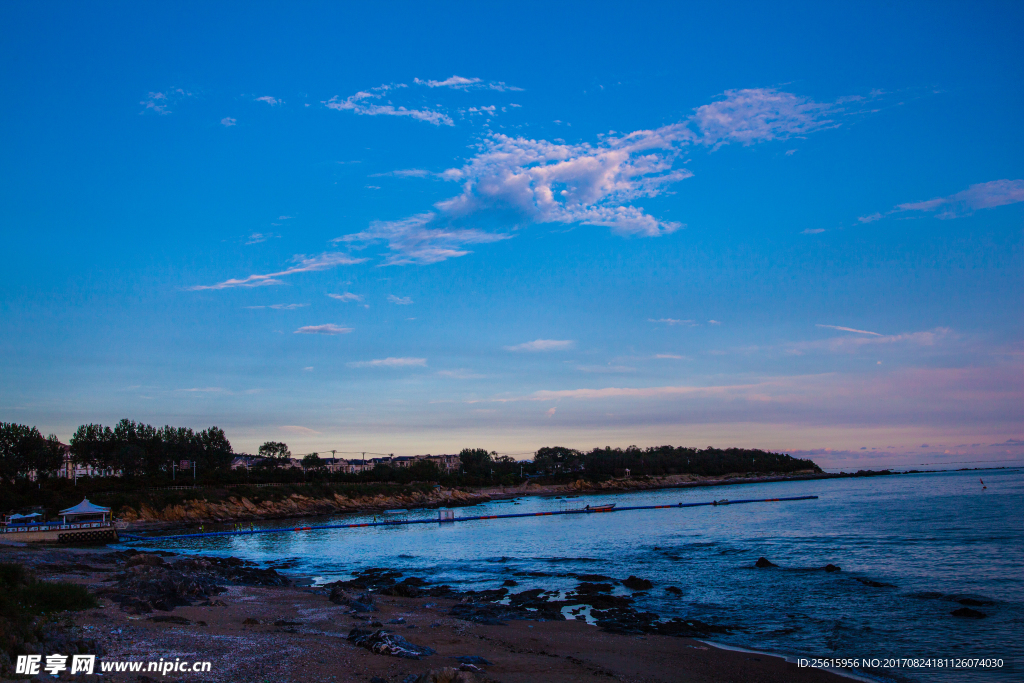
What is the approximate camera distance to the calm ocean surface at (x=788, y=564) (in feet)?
57.1

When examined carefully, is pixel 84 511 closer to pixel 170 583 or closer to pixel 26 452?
pixel 170 583

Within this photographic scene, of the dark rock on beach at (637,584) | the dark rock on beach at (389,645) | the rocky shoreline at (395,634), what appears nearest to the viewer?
the rocky shoreline at (395,634)

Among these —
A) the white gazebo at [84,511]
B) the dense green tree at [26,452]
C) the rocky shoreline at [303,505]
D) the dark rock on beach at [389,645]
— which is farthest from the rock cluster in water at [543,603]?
the dense green tree at [26,452]

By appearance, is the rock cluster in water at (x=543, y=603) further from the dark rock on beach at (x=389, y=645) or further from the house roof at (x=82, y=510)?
the house roof at (x=82, y=510)

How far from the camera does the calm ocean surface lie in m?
17.4

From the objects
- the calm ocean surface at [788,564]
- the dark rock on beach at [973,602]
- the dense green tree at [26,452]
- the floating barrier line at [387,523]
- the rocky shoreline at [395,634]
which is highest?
the dense green tree at [26,452]

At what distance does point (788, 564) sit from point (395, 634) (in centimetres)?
2415

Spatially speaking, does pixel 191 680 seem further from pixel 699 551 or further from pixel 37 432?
pixel 37 432

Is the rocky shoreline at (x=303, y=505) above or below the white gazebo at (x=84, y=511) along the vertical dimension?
below

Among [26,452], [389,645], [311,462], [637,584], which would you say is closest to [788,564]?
[637,584]

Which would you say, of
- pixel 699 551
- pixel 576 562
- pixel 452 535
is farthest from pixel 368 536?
pixel 699 551

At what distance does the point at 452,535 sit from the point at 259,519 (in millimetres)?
34164

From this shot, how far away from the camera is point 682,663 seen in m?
14.7

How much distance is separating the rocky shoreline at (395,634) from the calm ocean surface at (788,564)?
7.93 ft
